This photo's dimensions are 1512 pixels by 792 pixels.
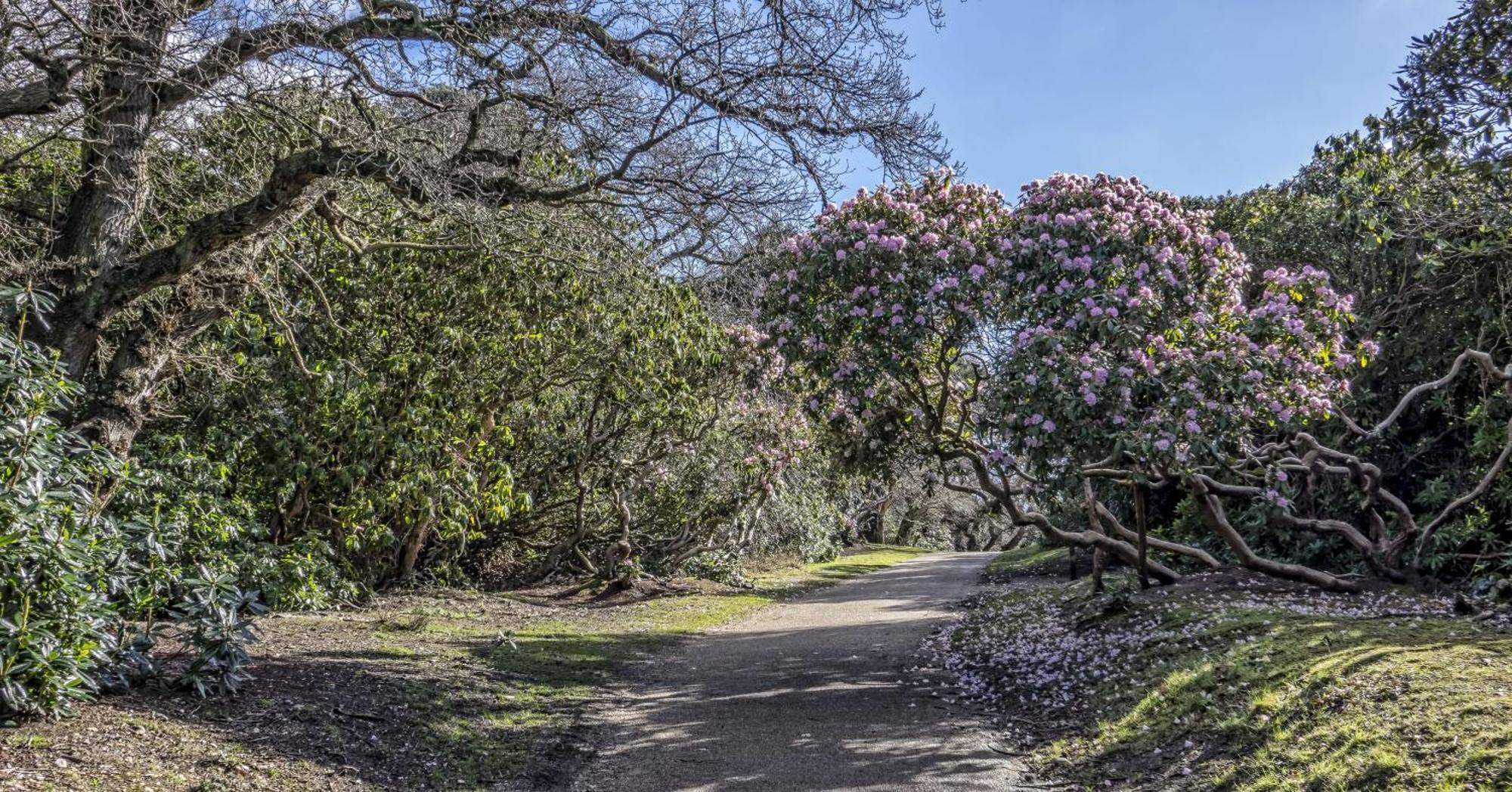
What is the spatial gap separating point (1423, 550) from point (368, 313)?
12066 mm

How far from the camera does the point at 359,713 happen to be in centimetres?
623

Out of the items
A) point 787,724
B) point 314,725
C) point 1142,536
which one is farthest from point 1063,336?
point 314,725

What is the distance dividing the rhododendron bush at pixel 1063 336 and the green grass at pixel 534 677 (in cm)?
362

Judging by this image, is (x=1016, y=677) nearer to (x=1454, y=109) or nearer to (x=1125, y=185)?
(x=1125, y=185)

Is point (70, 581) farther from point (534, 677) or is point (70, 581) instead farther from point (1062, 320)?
point (1062, 320)

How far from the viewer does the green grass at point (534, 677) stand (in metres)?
6.06

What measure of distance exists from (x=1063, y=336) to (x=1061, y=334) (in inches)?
0.7

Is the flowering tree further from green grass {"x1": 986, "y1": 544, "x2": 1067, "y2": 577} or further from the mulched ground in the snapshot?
green grass {"x1": 986, "y1": 544, "x2": 1067, "y2": 577}

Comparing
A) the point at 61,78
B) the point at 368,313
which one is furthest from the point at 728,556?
the point at 61,78

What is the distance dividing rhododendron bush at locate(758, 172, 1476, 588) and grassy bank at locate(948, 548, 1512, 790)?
127 cm

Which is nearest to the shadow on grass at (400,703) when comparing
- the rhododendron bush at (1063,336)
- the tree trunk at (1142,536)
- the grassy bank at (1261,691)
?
the grassy bank at (1261,691)

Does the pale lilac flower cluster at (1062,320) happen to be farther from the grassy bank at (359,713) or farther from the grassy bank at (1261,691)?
the grassy bank at (359,713)

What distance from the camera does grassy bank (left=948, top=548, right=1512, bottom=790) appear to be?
4.70 meters

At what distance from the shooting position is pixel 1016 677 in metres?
8.44
